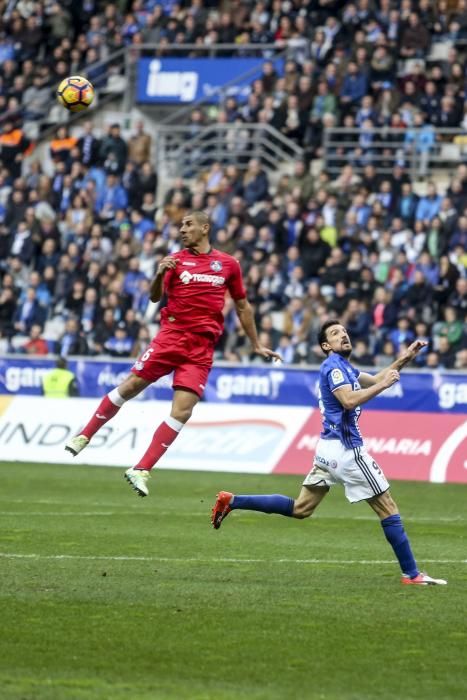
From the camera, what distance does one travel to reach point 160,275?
503 inches

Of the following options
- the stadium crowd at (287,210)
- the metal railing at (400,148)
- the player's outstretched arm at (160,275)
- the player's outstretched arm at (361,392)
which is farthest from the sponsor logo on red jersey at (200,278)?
the metal railing at (400,148)

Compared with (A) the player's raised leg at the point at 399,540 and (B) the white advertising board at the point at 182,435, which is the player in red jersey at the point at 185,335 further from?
(B) the white advertising board at the point at 182,435

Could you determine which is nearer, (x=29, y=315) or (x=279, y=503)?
(x=279, y=503)

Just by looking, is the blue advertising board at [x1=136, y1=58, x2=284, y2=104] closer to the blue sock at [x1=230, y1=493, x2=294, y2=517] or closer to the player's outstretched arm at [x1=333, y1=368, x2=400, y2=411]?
the blue sock at [x1=230, y1=493, x2=294, y2=517]

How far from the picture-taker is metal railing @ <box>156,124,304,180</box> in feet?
101

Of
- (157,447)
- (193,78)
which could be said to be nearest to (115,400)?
(157,447)

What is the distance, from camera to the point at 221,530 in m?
14.8

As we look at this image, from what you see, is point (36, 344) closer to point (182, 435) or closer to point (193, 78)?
point (182, 435)

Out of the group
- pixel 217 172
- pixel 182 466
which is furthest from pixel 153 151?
pixel 182 466

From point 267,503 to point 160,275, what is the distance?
2.34 meters

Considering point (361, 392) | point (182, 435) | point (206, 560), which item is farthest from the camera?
point (182, 435)

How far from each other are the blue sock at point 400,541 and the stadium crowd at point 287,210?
13.8 meters

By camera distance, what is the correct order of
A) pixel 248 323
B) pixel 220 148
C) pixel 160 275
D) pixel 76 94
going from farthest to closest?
pixel 220 148, pixel 76 94, pixel 248 323, pixel 160 275

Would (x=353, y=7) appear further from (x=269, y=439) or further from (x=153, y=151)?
(x=269, y=439)
